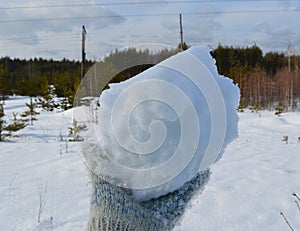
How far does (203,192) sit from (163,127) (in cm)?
211

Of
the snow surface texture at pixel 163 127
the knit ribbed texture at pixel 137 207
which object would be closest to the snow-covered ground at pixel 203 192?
the knit ribbed texture at pixel 137 207

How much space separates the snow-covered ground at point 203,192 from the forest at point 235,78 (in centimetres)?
63

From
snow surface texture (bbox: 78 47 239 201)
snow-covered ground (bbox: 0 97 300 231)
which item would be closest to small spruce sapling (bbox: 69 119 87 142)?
snow surface texture (bbox: 78 47 239 201)

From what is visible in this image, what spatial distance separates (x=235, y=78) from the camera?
22062mm

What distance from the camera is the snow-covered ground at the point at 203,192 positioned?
2.13m

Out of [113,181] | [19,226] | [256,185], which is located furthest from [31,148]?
[113,181]

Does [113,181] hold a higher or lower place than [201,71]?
lower

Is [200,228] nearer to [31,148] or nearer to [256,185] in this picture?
[256,185]

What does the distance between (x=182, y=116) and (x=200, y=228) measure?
5.00ft

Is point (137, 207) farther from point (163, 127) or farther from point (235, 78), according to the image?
point (235, 78)

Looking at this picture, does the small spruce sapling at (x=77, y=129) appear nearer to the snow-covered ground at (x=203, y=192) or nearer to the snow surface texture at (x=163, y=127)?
the snow surface texture at (x=163, y=127)

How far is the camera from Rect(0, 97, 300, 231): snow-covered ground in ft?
6.99

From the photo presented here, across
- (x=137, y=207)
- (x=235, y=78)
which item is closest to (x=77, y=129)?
(x=137, y=207)

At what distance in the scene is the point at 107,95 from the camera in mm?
822
